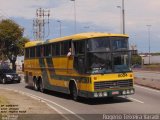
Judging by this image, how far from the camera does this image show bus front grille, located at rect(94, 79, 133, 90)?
20.2 m

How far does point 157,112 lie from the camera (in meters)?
17.0

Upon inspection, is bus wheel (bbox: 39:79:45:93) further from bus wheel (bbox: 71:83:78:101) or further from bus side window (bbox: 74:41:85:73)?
bus side window (bbox: 74:41:85:73)

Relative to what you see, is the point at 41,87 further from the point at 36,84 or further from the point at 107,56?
the point at 107,56

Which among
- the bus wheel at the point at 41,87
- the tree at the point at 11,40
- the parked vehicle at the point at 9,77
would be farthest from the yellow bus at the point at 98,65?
the tree at the point at 11,40

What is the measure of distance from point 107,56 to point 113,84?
1.31 meters

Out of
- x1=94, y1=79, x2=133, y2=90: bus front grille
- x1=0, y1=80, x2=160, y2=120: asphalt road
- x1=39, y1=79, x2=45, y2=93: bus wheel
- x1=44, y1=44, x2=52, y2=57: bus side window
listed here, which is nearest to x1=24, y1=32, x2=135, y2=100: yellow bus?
x1=94, y1=79, x2=133, y2=90: bus front grille

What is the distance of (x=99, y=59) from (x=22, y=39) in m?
50.6

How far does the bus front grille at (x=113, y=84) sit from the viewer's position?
66.3ft

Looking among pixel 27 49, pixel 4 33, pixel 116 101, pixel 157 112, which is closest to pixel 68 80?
pixel 116 101

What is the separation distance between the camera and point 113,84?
20.6 metres

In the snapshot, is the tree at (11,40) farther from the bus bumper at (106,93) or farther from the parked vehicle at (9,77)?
the bus bumper at (106,93)

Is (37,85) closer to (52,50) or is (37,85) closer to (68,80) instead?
(52,50)

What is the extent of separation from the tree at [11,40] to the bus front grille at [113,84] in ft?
162

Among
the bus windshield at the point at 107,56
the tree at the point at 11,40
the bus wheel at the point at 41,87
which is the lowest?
the bus wheel at the point at 41,87
